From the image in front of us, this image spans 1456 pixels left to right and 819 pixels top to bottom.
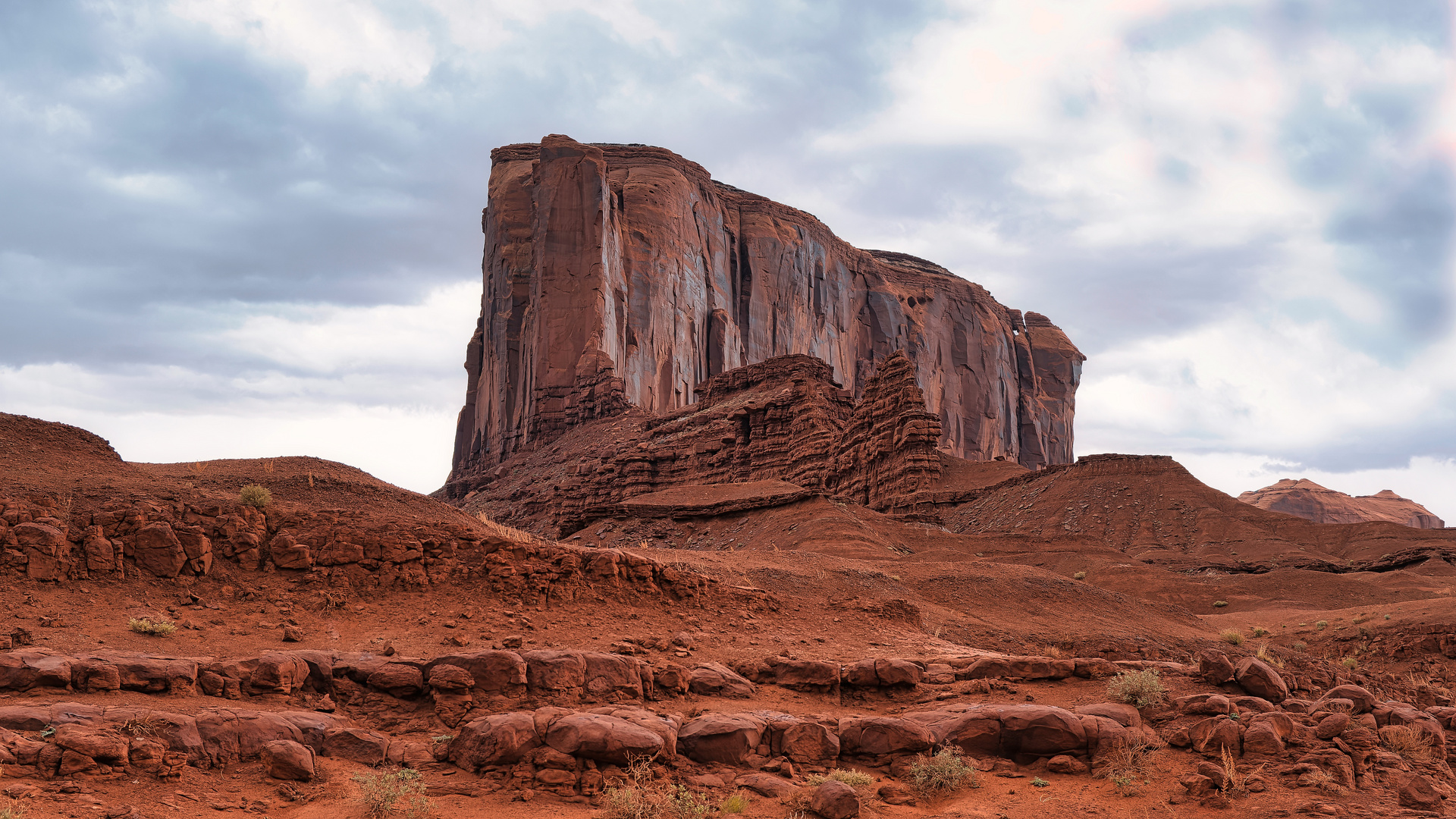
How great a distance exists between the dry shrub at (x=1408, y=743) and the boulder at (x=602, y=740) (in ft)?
27.9

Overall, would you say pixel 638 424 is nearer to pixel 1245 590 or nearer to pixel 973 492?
pixel 973 492

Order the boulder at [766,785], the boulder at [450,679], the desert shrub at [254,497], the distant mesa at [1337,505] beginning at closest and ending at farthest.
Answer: the boulder at [766,785], the boulder at [450,679], the desert shrub at [254,497], the distant mesa at [1337,505]

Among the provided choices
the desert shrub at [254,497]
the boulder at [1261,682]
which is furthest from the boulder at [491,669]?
the boulder at [1261,682]

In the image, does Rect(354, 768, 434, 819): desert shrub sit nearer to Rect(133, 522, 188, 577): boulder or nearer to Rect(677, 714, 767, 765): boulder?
Rect(677, 714, 767, 765): boulder

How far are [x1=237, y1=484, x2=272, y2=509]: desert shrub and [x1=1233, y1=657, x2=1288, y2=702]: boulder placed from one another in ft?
47.0

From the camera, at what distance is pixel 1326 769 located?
9.78 m

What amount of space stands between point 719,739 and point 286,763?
4344 mm

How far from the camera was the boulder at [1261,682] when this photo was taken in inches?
466

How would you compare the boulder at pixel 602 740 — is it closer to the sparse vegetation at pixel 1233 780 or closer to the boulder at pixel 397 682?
the boulder at pixel 397 682

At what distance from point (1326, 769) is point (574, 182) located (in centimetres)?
7857

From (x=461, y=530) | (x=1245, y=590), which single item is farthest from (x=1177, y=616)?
(x=461, y=530)

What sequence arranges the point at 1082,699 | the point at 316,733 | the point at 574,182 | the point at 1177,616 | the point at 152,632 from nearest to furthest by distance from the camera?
the point at 316,733, the point at 152,632, the point at 1082,699, the point at 1177,616, the point at 574,182

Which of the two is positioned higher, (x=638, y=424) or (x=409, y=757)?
(x=638, y=424)

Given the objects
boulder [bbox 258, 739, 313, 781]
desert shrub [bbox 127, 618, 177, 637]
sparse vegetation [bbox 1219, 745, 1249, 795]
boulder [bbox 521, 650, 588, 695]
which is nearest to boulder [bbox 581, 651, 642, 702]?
boulder [bbox 521, 650, 588, 695]
